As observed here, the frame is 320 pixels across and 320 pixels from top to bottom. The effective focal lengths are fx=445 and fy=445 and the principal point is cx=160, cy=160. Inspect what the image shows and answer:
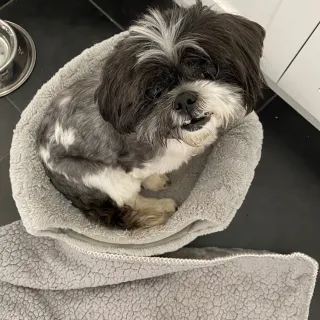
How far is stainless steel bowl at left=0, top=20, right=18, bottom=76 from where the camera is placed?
2.13 meters

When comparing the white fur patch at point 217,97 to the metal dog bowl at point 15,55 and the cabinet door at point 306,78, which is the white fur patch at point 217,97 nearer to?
the cabinet door at point 306,78

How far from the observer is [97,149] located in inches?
59.1

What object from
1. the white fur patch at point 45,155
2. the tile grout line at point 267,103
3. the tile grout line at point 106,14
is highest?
the tile grout line at point 267,103

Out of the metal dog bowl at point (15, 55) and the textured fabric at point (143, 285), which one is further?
the metal dog bowl at point (15, 55)

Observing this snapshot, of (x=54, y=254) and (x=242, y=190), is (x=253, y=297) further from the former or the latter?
(x=54, y=254)

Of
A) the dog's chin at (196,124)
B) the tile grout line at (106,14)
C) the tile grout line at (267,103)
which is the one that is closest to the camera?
the dog's chin at (196,124)

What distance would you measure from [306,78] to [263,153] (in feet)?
1.50

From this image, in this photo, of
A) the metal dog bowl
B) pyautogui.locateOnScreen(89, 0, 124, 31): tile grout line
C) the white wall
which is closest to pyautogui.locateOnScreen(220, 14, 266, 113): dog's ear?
the white wall

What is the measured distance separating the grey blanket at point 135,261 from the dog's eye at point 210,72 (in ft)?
1.92

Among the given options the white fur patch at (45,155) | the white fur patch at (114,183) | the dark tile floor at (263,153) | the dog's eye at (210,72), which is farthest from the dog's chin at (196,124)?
the dark tile floor at (263,153)

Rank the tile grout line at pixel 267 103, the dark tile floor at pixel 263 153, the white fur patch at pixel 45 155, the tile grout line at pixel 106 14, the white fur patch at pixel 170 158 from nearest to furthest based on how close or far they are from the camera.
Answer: the white fur patch at pixel 170 158 → the white fur patch at pixel 45 155 → the dark tile floor at pixel 263 153 → the tile grout line at pixel 267 103 → the tile grout line at pixel 106 14

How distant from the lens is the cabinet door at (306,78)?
1596 mm

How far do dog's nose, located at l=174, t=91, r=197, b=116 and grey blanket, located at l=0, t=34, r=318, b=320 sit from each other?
1.92ft

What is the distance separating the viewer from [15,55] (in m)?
2.15
